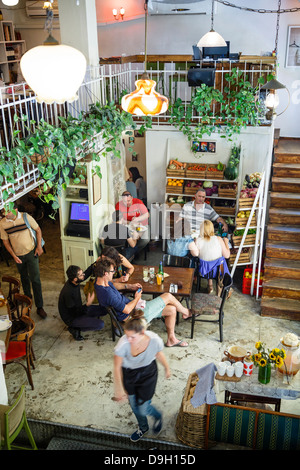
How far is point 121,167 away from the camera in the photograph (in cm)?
902

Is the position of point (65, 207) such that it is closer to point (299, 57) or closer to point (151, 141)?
point (151, 141)

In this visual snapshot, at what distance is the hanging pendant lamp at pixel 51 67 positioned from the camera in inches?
112

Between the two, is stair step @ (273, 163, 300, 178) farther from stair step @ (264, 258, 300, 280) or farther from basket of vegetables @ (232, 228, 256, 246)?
stair step @ (264, 258, 300, 280)

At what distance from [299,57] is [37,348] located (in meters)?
8.13

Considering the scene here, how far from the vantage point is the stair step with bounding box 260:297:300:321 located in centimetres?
708

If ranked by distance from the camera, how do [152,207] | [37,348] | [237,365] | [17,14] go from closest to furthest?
[237,365] → [37,348] → [152,207] → [17,14]

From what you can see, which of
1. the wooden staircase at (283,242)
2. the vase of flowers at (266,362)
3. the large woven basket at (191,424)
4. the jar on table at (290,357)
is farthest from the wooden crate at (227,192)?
the large woven basket at (191,424)

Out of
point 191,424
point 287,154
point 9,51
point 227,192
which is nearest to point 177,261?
point 227,192

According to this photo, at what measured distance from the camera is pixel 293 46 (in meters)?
10.1

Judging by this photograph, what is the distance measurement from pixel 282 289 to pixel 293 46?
5818 millimetres

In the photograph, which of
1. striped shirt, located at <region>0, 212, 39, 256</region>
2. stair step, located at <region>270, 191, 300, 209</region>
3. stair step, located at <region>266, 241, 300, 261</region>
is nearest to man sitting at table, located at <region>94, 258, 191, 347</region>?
striped shirt, located at <region>0, 212, 39, 256</region>

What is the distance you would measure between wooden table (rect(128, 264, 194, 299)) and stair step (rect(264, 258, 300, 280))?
1.34 metres

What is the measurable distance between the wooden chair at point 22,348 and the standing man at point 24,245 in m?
1.37
